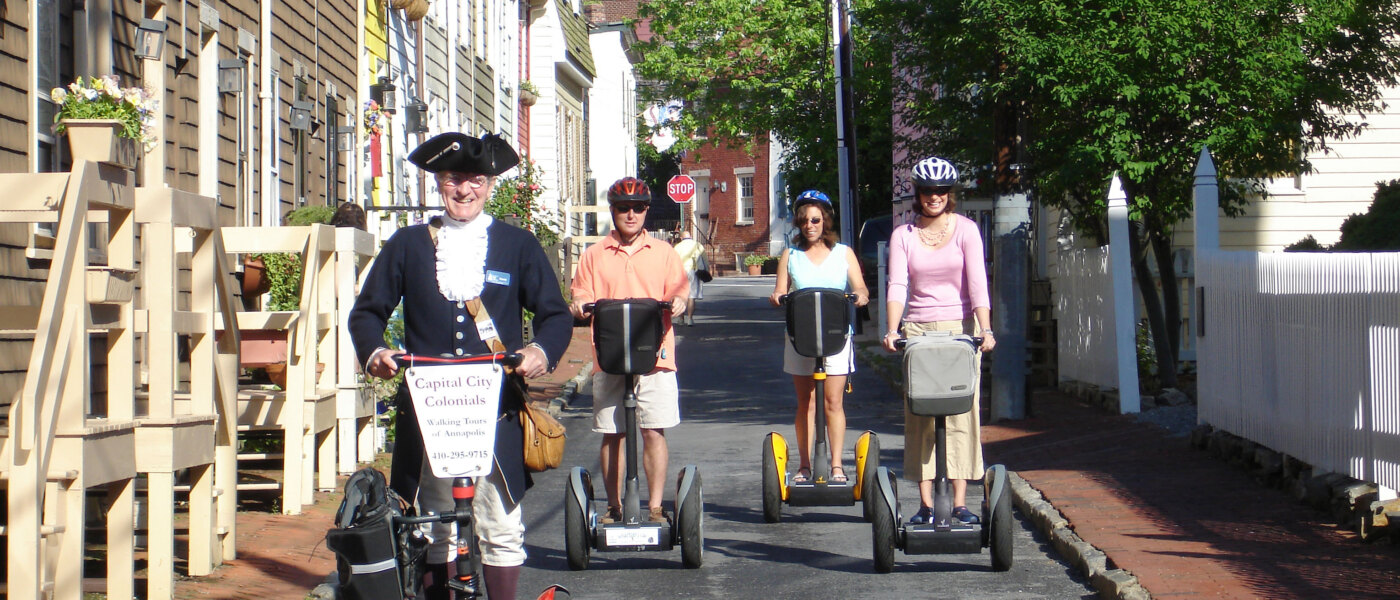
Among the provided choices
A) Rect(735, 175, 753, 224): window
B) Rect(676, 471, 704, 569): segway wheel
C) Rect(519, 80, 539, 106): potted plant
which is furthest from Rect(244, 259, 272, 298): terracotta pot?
Rect(735, 175, 753, 224): window

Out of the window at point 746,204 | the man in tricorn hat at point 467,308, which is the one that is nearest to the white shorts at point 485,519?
the man in tricorn hat at point 467,308

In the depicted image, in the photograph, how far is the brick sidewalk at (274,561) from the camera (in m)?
6.82

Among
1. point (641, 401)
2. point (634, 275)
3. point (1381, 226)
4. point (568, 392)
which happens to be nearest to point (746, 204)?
point (568, 392)

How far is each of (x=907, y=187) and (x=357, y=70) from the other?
12.1 meters

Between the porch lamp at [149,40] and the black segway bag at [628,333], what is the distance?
16.6ft

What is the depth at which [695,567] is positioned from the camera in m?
7.75

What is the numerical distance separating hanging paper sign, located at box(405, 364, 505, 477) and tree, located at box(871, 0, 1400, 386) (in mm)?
9676

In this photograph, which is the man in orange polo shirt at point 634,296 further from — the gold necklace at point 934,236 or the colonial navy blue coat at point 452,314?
the colonial navy blue coat at point 452,314

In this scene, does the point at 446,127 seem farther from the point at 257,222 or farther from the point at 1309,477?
the point at 1309,477

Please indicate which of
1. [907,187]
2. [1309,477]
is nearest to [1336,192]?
[907,187]

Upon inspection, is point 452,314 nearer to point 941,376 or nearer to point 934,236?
point 941,376

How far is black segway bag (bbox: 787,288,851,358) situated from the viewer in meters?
8.49

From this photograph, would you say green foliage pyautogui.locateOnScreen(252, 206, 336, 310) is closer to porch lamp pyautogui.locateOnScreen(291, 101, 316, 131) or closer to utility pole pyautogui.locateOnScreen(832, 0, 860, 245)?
porch lamp pyautogui.locateOnScreen(291, 101, 316, 131)

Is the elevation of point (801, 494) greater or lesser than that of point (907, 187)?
lesser
